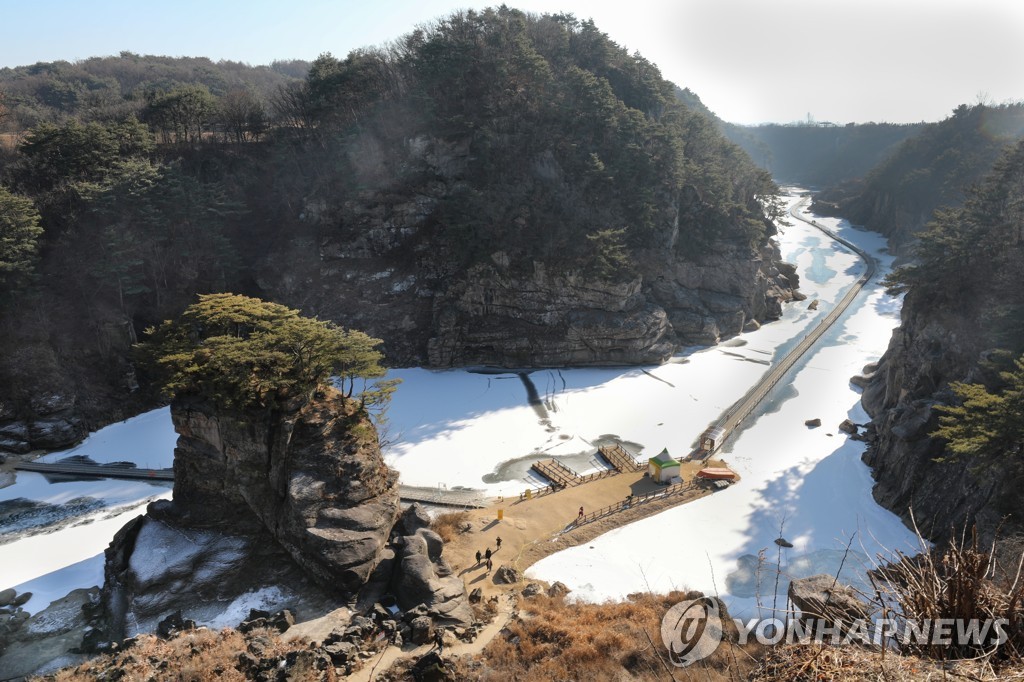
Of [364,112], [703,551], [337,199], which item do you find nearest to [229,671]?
[703,551]

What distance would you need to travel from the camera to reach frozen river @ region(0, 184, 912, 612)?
1892 centimetres

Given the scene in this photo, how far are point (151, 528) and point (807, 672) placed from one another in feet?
69.5

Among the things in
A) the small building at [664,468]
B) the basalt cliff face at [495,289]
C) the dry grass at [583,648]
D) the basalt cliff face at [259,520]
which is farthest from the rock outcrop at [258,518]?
the basalt cliff face at [495,289]

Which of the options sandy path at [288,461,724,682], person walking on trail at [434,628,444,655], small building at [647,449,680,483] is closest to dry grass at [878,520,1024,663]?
person walking on trail at [434,628,444,655]

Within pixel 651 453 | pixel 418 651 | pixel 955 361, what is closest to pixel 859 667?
pixel 418 651

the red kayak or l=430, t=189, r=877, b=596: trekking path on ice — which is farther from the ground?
the red kayak

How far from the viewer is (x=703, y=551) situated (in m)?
19.6

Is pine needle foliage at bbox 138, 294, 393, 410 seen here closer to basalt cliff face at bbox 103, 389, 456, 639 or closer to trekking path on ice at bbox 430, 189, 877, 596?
basalt cliff face at bbox 103, 389, 456, 639

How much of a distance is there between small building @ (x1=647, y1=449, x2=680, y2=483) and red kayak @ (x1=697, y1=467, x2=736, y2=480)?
1061 millimetres

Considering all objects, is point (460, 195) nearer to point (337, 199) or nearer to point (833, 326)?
point (337, 199)

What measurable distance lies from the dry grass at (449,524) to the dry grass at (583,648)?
16.2 ft

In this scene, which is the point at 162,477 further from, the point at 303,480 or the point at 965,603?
the point at 965,603

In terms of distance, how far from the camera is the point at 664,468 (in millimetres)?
24000

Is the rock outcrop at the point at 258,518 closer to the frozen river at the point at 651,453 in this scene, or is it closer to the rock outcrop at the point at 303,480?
the rock outcrop at the point at 303,480
